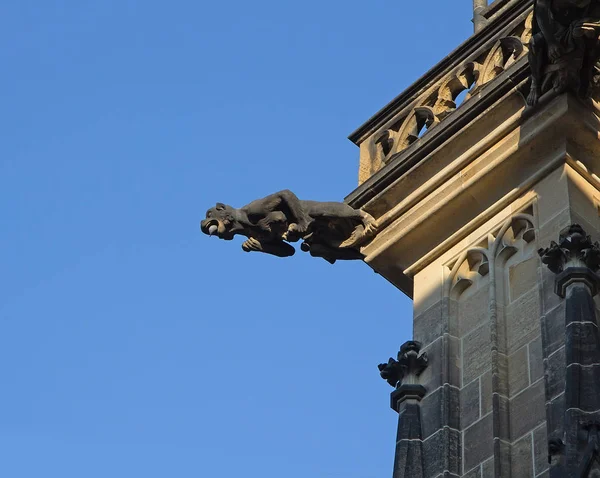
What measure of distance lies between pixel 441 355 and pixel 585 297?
105 centimetres

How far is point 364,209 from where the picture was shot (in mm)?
12648

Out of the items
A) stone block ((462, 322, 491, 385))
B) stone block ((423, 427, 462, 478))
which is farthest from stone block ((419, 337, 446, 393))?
stone block ((423, 427, 462, 478))

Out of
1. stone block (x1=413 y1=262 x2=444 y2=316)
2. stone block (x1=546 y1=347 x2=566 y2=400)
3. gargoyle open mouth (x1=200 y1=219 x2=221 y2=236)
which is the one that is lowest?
stone block (x1=546 y1=347 x2=566 y2=400)

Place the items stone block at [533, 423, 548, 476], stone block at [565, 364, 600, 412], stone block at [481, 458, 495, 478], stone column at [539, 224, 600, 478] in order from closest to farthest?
1. stone column at [539, 224, 600, 478]
2. stone block at [565, 364, 600, 412]
3. stone block at [533, 423, 548, 476]
4. stone block at [481, 458, 495, 478]

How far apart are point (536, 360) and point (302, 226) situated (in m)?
2.43

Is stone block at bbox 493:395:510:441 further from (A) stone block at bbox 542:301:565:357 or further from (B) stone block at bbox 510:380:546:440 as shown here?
(A) stone block at bbox 542:301:565:357

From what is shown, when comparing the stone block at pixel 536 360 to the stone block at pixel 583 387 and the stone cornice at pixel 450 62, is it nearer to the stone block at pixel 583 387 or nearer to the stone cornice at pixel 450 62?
the stone block at pixel 583 387

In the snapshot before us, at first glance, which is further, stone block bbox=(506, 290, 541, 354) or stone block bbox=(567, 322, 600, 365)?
→ stone block bbox=(506, 290, 541, 354)

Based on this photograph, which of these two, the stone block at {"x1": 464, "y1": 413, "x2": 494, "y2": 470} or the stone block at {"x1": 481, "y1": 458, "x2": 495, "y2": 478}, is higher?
the stone block at {"x1": 464, "y1": 413, "x2": 494, "y2": 470}

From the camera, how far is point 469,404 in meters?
10.8

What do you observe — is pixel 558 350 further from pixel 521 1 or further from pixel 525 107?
pixel 521 1

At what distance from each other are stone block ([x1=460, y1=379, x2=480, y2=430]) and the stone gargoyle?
6.33ft

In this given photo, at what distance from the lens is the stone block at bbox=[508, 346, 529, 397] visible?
34.8 ft

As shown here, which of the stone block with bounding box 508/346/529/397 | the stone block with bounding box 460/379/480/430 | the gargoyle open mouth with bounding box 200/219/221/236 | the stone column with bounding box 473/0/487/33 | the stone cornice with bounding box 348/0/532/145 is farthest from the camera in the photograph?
the stone column with bounding box 473/0/487/33
